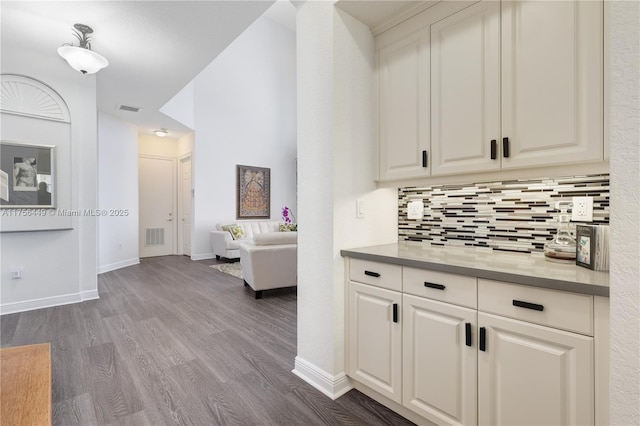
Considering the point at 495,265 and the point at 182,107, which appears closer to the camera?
the point at 495,265

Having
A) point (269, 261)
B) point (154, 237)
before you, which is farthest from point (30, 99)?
point (154, 237)

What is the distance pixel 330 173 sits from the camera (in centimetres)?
183

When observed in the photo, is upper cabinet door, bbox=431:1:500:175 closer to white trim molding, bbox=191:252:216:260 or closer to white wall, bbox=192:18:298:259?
white wall, bbox=192:18:298:259

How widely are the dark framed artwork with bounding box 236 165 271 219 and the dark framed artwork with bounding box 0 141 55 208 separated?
393 cm

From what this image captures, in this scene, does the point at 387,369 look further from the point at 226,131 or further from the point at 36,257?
the point at 226,131

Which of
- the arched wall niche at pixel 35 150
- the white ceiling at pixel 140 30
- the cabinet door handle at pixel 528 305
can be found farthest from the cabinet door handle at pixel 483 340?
the arched wall niche at pixel 35 150

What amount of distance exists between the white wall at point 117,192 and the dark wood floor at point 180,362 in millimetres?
1822

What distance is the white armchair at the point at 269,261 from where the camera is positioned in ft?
12.5

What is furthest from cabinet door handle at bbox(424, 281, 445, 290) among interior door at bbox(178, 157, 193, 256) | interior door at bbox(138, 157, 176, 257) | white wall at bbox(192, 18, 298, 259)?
interior door at bbox(138, 157, 176, 257)

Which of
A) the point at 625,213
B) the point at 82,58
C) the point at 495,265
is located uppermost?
the point at 82,58

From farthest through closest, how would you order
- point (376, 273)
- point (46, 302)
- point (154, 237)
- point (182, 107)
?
point (154, 237)
point (182, 107)
point (46, 302)
point (376, 273)

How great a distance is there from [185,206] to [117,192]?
67.4 inches

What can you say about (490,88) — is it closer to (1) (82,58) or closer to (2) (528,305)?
(2) (528,305)

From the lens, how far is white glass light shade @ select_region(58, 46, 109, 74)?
113 inches
